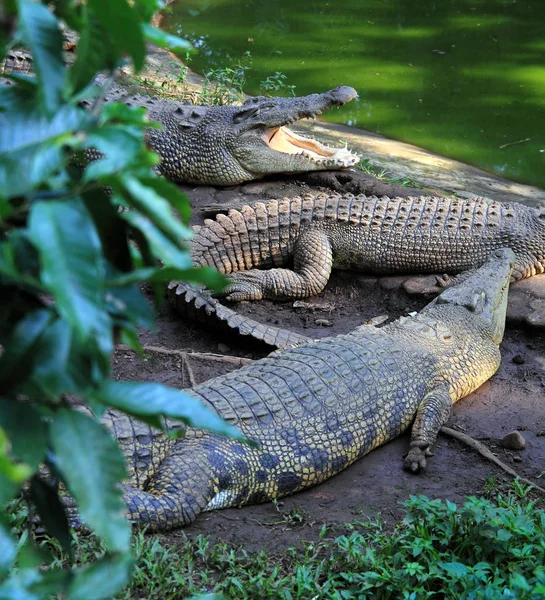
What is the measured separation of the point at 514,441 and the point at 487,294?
123cm

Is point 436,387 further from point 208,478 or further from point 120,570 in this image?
point 120,570

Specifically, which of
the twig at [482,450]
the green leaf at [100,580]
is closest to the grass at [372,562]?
the twig at [482,450]

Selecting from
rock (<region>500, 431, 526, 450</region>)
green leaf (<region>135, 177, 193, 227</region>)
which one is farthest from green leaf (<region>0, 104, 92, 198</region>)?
rock (<region>500, 431, 526, 450</region>)

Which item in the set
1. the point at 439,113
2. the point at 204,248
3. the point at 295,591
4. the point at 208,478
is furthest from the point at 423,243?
the point at 439,113

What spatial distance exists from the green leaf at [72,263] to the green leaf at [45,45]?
17cm

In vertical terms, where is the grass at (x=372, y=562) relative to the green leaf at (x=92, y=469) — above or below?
below

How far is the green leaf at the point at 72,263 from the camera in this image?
2.97 ft

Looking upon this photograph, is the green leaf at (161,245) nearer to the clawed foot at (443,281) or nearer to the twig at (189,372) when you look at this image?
the twig at (189,372)

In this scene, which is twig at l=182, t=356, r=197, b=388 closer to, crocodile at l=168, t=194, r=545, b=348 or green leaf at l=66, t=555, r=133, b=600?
crocodile at l=168, t=194, r=545, b=348

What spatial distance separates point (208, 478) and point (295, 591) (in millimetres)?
808

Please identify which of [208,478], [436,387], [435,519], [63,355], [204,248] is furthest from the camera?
[204,248]

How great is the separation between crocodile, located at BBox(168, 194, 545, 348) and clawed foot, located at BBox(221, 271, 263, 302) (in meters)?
0.01

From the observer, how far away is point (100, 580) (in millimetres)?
1047

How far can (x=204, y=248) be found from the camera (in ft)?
18.8
